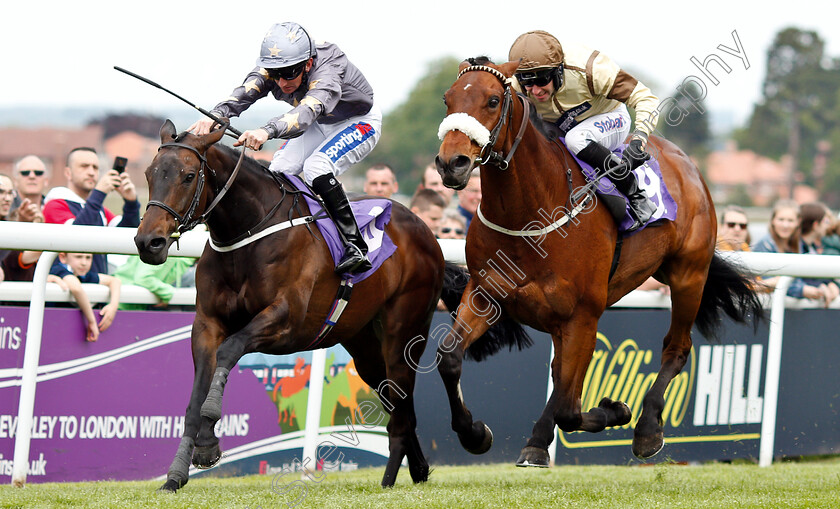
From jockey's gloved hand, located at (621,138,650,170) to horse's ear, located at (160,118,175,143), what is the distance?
217cm

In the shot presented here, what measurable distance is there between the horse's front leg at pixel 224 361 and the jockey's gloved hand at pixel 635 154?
1823 millimetres

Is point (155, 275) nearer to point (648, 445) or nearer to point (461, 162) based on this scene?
point (461, 162)

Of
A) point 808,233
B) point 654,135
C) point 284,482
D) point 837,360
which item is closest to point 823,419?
point 837,360

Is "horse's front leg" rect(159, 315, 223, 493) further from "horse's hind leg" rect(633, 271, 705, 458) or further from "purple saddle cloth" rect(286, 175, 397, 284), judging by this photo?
"horse's hind leg" rect(633, 271, 705, 458)

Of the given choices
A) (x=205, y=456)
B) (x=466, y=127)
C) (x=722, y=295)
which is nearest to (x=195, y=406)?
(x=205, y=456)

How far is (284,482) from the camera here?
209 inches

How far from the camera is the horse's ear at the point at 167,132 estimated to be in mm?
4191

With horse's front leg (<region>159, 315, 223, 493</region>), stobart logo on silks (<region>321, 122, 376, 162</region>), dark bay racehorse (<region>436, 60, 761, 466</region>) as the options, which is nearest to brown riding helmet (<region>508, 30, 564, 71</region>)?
dark bay racehorse (<region>436, 60, 761, 466</region>)

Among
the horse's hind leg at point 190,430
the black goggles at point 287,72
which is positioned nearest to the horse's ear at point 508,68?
the black goggles at point 287,72

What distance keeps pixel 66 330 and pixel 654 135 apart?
345 centimetres

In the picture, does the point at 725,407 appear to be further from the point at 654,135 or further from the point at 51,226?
the point at 51,226

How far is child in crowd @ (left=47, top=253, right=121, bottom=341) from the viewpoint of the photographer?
5.15m

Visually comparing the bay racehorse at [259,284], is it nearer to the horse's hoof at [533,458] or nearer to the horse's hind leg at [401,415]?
the horse's hind leg at [401,415]

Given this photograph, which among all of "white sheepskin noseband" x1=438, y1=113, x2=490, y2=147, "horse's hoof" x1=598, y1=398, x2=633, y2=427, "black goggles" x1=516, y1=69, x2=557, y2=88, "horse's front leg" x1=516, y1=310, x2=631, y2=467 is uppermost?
"black goggles" x1=516, y1=69, x2=557, y2=88
